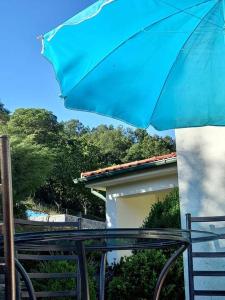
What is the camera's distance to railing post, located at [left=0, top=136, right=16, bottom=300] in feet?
4.97

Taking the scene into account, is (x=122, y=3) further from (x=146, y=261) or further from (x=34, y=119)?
(x=34, y=119)

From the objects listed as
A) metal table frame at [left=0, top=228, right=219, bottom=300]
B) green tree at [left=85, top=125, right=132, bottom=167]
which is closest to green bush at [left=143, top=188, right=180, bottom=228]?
metal table frame at [left=0, top=228, right=219, bottom=300]

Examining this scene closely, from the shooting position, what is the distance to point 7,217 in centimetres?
158

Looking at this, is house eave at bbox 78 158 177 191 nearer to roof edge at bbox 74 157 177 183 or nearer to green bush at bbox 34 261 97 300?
roof edge at bbox 74 157 177 183

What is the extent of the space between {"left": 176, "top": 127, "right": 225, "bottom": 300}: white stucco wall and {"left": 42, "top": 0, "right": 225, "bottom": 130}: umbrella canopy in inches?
67.7

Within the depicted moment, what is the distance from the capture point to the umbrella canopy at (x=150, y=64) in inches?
112

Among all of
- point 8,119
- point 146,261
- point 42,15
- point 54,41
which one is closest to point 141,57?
point 54,41

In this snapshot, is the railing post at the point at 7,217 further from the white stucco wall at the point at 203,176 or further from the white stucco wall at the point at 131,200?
the white stucco wall at the point at 131,200

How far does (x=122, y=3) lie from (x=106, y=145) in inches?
1513

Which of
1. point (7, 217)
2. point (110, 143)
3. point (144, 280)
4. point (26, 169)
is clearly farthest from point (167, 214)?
point (110, 143)

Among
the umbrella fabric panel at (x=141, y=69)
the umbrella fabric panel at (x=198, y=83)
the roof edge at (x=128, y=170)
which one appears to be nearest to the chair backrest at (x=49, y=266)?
the umbrella fabric panel at (x=141, y=69)

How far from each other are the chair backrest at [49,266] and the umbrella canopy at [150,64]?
923 mm

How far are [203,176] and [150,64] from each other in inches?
75.8

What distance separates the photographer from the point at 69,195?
3472 cm
